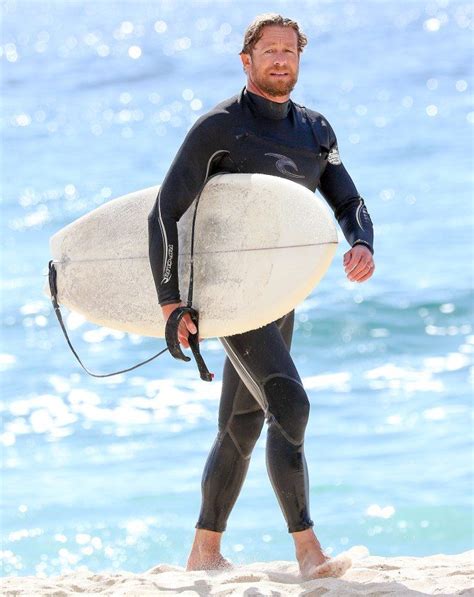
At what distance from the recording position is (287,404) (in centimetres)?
405

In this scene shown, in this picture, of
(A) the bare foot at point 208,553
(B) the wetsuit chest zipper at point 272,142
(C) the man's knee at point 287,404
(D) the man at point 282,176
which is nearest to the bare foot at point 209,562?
(A) the bare foot at point 208,553

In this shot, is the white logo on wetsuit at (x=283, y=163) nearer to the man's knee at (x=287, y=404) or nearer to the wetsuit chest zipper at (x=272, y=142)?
the wetsuit chest zipper at (x=272, y=142)

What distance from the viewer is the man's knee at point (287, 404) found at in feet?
13.3

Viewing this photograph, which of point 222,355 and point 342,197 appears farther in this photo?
point 222,355

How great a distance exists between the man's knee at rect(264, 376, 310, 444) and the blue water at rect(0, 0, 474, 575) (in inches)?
109

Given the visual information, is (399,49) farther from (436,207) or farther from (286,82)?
(286,82)

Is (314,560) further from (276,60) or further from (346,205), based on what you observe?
(276,60)

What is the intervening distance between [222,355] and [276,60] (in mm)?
5509

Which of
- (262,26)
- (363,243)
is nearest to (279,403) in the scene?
(363,243)

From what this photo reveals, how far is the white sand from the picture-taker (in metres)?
4.02

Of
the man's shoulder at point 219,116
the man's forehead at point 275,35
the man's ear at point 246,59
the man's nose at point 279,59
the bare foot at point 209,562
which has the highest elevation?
the man's forehead at point 275,35

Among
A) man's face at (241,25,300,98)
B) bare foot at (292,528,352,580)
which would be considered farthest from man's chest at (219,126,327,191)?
bare foot at (292,528,352,580)

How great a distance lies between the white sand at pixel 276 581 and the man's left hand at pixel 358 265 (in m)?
0.95

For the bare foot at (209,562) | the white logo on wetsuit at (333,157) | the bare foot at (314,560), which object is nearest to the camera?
the bare foot at (314,560)
